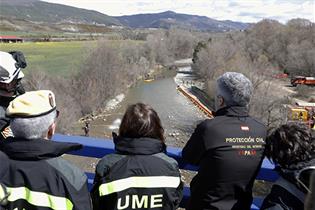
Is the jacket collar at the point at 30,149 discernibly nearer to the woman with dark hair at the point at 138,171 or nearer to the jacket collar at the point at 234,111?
the woman with dark hair at the point at 138,171

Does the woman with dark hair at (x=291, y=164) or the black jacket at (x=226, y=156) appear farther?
the black jacket at (x=226, y=156)

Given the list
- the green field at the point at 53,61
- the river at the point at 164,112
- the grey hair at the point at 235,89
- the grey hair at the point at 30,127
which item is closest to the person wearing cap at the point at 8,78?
the grey hair at the point at 30,127

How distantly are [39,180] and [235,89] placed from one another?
1.33 m

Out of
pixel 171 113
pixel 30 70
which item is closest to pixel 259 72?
pixel 171 113

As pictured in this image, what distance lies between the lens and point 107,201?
2.24m

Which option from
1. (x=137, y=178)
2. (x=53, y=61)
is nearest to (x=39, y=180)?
(x=137, y=178)

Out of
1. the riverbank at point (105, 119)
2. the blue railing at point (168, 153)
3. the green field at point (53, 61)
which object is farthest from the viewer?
the green field at point (53, 61)

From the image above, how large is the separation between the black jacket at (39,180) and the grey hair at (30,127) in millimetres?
36

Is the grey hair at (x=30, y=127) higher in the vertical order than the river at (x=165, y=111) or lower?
higher

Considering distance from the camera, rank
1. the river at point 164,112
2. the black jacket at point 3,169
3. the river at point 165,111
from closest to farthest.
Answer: the black jacket at point 3,169 → the river at point 164,112 → the river at point 165,111

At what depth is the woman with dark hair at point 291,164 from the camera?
202 cm

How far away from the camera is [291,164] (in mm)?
2129

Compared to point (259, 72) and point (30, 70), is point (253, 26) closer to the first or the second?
point (259, 72)

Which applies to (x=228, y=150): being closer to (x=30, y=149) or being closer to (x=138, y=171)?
(x=138, y=171)
